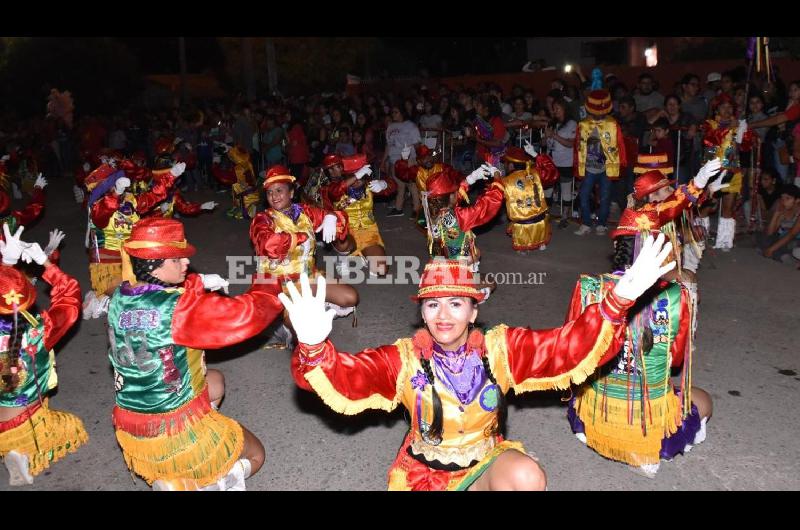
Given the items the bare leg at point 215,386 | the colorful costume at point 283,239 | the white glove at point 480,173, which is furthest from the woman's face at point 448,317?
the white glove at point 480,173

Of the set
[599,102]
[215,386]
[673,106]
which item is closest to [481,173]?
[599,102]

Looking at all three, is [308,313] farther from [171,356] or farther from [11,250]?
[11,250]

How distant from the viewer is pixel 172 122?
19469 millimetres

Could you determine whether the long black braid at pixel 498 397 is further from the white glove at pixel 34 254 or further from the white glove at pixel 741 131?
the white glove at pixel 741 131

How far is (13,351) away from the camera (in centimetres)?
406

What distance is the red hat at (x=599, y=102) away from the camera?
9.41m

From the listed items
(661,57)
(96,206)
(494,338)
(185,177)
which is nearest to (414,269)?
(96,206)

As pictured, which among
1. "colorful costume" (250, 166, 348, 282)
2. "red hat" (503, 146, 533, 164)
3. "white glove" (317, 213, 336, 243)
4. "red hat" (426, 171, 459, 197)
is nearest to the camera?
"colorful costume" (250, 166, 348, 282)

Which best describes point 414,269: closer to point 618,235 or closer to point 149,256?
point 618,235

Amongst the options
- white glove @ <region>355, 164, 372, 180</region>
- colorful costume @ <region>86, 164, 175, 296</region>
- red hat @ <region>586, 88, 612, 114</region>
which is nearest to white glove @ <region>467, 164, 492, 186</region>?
white glove @ <region>355, 164, 372, 180</region>

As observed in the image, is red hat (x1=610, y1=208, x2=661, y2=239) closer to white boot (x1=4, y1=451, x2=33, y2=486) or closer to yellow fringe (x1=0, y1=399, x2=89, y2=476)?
yellow fringe (x1=0, y1=399, x2=89, y2=476)

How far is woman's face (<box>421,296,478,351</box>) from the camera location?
306 centimetres

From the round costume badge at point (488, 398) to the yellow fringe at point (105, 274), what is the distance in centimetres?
540

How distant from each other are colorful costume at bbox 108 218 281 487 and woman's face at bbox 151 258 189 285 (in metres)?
0.05
